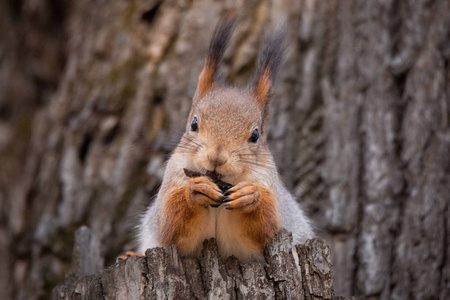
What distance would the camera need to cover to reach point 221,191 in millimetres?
1865

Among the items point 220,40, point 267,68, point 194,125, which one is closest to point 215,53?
point 220,40

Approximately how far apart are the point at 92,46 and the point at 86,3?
21.4 inches

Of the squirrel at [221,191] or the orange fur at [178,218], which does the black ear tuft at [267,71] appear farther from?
the orange fur at [178,218]

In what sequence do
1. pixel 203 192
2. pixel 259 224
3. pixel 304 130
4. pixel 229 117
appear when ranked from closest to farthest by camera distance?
1. pixel 203 192
2. pixel 259 224
3. pixel 229 117
4. pixel 304 130

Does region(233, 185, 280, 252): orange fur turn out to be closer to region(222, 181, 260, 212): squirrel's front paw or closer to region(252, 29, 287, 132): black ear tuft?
region(222, 181, 260, 212): squirrel's front paw

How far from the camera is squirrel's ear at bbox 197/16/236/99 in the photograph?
7.41ft

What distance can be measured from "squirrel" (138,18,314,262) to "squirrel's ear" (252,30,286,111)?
0.12 meters

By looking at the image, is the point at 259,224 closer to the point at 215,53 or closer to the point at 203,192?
the point at 203,192

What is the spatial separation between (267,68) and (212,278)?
974mm

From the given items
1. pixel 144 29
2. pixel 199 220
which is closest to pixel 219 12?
pixel 144 29

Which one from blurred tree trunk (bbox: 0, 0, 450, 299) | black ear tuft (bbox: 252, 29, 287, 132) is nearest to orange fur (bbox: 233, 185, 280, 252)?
black ear tuft (bbox: 252, 29, 287, 132)

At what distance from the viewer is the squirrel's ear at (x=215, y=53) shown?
2.26 metres

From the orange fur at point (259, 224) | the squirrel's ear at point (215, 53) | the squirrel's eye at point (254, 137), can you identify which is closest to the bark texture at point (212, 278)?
the orange fur at point (259, 224)

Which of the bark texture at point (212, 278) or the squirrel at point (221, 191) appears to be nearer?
the bark texture at point (212, 278)
